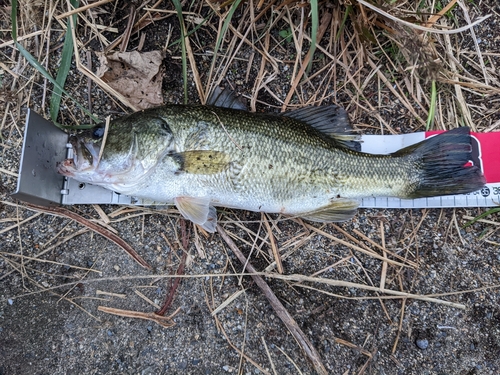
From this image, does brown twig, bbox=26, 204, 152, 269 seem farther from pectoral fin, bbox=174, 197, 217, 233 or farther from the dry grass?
pectoral fin, bbox=174, 197, 217, 233

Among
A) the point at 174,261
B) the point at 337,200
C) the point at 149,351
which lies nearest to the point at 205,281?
the point at 174,261

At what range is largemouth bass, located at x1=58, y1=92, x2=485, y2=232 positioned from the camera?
8.31 ft

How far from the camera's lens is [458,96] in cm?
301

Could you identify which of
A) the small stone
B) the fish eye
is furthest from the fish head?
the small stone

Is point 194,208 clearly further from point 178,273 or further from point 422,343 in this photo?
point 422,343

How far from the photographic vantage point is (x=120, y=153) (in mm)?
2516

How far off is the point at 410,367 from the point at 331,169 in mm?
1678

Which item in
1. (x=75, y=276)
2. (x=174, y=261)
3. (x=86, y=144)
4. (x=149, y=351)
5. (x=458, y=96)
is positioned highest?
(x=458, y=96)

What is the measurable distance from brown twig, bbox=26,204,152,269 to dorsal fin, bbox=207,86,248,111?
1338mm

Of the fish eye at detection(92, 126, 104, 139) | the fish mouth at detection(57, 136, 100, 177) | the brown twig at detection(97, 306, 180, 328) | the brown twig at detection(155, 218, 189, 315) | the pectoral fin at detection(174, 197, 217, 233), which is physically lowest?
the brown twig at detection(97, 306, 180, 328)

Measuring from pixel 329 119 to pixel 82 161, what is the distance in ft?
6.22

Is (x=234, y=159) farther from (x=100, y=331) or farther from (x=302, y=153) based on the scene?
(x=100, y=331)

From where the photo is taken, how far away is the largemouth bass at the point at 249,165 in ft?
8.31

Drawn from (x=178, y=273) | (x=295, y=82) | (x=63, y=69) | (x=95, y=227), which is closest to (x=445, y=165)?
(x=295, y=82)
